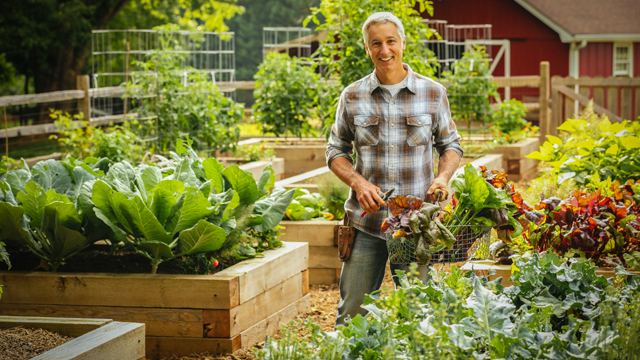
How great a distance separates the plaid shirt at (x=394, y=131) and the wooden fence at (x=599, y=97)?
24.1 ft

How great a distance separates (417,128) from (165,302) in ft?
5.05

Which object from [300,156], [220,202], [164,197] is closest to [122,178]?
[164,197]

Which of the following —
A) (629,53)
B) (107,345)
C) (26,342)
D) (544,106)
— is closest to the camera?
(107,345)

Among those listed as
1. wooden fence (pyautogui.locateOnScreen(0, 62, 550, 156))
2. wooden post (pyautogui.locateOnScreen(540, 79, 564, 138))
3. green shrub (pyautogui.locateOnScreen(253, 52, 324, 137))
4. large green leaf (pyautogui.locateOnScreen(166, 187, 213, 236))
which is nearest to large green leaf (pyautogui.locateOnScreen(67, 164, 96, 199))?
large green leaf (pyautogui.locateOnScreen(166, 187, 213, 236))

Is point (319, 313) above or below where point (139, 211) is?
below

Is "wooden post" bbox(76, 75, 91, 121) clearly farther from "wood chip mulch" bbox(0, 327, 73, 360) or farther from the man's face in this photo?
the man's face

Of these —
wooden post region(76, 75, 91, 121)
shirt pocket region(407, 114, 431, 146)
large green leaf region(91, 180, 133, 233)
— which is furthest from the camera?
wooden post region(76, 75, 91, 121)

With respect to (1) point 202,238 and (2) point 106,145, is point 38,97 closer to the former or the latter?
(2) point 106,145

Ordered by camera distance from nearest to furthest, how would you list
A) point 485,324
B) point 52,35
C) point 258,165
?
point 485,324 → point 258,165 → point 52,35

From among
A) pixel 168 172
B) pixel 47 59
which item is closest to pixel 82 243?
pixel 168 172

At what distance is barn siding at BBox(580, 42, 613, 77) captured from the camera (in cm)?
1964

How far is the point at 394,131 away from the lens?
297 cm

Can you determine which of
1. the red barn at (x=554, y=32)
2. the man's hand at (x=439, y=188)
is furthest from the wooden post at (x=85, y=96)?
the red barn at (x=554, y=32)

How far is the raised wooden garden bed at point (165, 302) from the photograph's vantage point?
3305 mm
